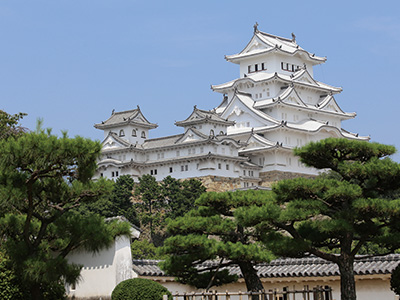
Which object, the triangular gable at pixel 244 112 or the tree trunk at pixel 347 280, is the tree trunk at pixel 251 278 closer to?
the tree trunk at pixel 347 280

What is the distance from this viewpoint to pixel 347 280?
1545 cm

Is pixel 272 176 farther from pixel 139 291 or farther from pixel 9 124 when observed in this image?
pixel 139 291

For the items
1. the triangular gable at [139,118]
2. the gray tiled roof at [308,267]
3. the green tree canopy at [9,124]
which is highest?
the triangular gable at [139,118]

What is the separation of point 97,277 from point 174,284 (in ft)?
8.74

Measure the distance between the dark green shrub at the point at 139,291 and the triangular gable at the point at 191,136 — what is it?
37.0m

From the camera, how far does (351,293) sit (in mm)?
15367

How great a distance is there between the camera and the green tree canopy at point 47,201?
565 inches

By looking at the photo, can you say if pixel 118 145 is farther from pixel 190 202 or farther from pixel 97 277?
pixel 97 277

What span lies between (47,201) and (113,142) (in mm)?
40630

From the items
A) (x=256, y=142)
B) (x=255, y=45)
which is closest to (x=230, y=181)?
(x=256, y=142)

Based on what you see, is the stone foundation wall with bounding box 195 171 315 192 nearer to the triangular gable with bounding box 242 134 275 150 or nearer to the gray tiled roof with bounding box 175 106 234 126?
the triangular gable with bounding box 242 134 275 150

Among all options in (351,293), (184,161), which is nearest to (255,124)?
(184,161)

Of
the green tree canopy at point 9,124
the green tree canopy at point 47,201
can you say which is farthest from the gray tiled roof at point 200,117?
the green tree canopy at point 47,201

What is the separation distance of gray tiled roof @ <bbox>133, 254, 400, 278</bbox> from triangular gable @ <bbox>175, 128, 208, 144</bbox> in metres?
32.5
